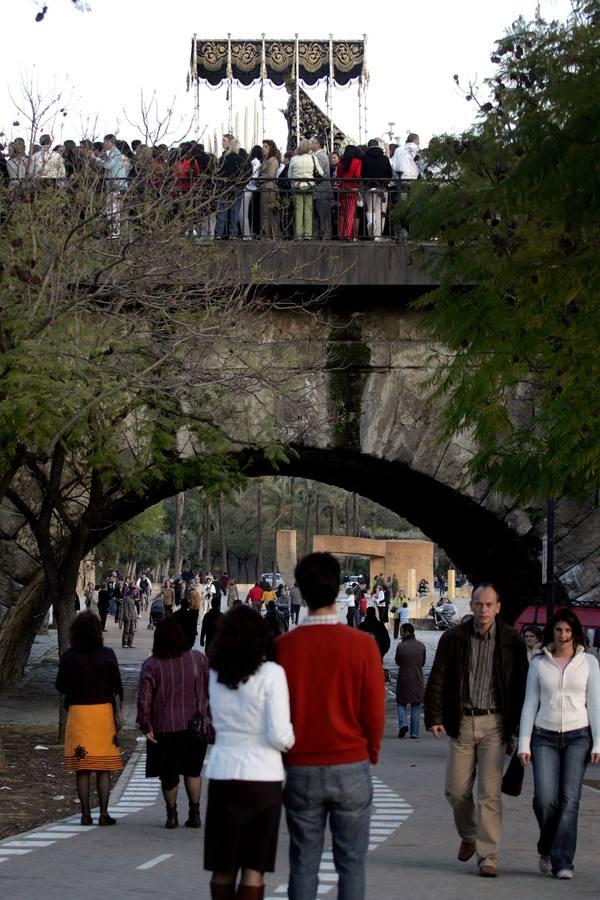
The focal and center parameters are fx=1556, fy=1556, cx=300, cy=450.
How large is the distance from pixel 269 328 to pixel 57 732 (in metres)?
5.60

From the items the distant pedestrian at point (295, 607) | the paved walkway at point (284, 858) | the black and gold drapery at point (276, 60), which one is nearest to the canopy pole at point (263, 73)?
the black and gold drapery at point (276, 60)

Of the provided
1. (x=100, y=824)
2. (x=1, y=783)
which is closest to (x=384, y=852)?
(x=100, y=824)

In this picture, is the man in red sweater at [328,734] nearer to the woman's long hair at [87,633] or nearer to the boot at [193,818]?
the boot at [193,818]

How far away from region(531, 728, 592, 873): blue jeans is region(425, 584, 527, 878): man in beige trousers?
21cm

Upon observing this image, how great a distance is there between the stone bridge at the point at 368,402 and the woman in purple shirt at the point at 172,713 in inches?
311

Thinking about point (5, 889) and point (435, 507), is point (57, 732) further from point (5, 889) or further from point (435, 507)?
point (5, 889)

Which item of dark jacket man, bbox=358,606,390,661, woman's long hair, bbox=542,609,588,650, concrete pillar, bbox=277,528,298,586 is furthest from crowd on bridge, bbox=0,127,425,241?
concrete pillar, bbox=277,528,298,586

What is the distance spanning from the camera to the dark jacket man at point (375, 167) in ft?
63.0

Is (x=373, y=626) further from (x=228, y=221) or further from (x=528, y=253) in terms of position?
(x=528, y=253)

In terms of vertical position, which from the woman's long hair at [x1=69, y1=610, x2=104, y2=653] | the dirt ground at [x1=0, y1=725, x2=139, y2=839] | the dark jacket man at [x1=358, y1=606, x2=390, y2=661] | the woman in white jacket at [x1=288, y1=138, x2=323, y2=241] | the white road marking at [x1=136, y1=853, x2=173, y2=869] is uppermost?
the woman in white jacket at [x1=288, y1=138, x2=323, y2=241]

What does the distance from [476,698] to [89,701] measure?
340cm

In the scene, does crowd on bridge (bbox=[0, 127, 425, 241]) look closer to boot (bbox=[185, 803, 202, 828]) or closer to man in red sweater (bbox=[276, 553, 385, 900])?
boot (bbox=[185, 803, 202, 828])

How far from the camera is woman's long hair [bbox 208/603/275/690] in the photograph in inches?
236

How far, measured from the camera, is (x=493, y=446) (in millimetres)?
15453
